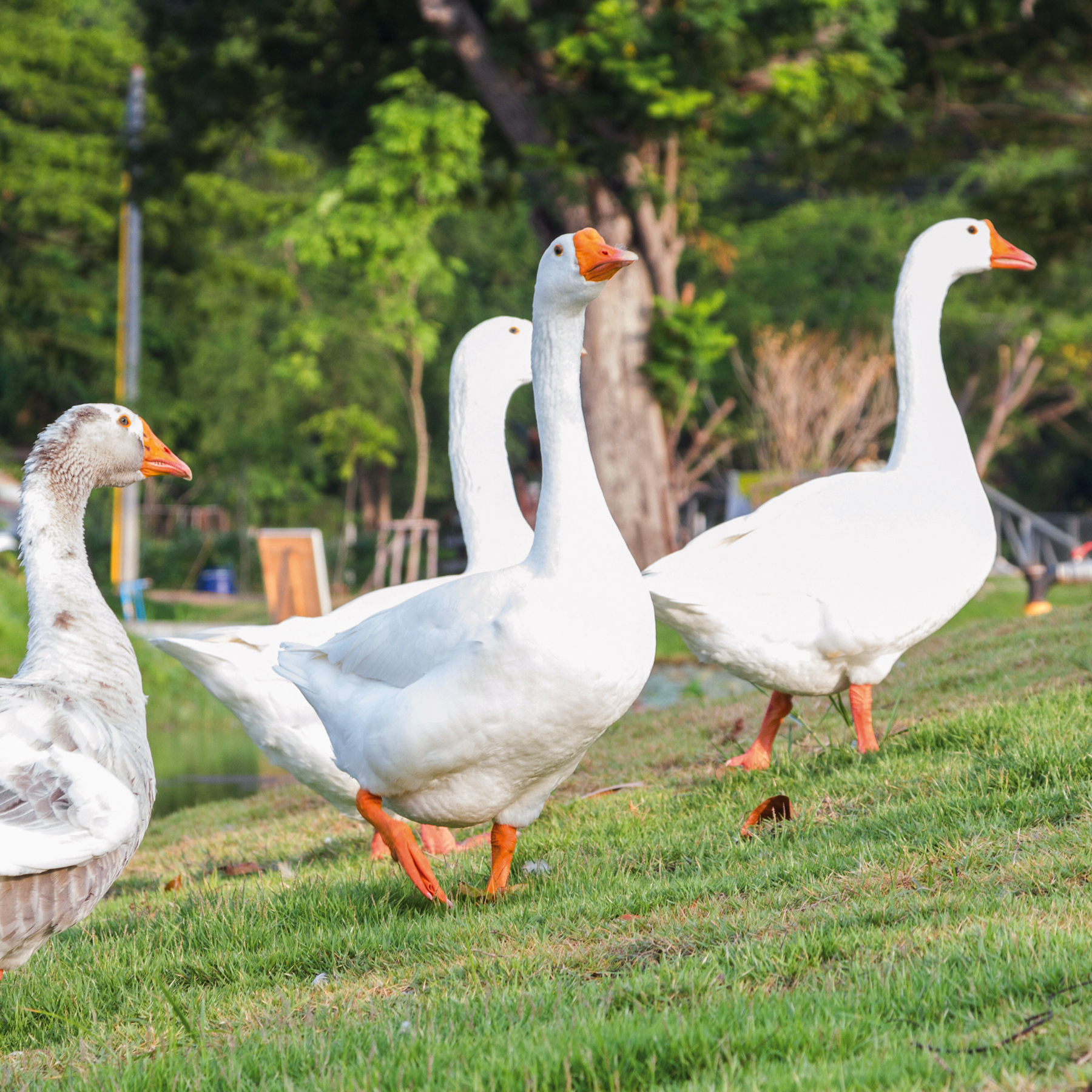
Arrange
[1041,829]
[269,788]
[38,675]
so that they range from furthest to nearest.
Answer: [269,788]
[1041,829]
[38,675]

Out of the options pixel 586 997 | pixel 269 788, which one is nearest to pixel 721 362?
pixel 269 788

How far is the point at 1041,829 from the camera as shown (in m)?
3.74

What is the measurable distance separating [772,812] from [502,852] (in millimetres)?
975

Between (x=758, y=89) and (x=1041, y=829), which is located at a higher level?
(x=758, y=89)

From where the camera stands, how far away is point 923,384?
19.4 ft

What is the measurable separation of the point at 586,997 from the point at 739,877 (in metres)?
1.04

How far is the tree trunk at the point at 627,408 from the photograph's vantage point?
14703 millimetres

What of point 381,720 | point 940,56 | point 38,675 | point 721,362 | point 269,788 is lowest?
point 269,788

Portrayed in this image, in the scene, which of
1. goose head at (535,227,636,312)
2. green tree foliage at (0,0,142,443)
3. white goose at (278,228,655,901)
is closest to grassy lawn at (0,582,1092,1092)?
white goose at (278,228,655,901)

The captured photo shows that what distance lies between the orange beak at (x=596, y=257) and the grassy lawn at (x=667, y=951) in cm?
185

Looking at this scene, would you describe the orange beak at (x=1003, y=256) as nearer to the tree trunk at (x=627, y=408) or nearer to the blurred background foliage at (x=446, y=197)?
the blurred background foliage at (x=446, y=197)

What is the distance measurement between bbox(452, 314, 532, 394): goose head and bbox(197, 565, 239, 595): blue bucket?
2131 centimetres

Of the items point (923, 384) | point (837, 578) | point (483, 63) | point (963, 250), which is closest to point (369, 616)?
point (837, 578)

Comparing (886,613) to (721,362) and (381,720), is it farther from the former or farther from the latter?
(721,362)
